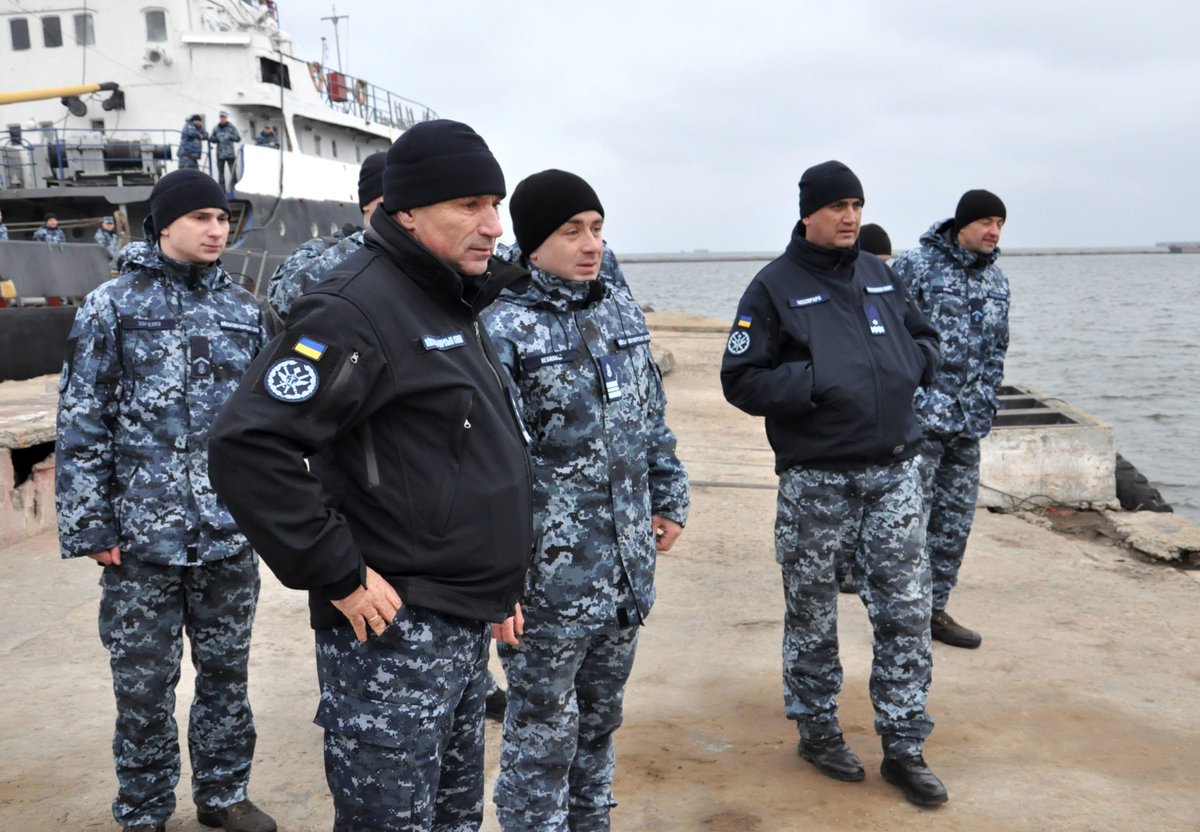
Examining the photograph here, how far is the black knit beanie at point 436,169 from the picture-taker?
2.30 meters

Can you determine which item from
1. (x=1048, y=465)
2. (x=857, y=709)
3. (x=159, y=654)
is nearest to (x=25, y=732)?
(x=159, y=654)

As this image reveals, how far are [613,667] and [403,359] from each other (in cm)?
121

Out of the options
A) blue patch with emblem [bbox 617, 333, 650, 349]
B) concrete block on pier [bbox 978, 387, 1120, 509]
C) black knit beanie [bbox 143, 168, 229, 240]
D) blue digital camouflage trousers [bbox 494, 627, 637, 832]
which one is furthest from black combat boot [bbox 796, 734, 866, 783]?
concrete block on pier [bbox 978, 387, 1120, 509]

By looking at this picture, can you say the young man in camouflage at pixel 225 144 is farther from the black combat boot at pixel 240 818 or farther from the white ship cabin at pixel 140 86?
the black combat boot at pixel 240 818

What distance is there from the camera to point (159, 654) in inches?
127

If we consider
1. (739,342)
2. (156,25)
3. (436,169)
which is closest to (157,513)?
(436,169)

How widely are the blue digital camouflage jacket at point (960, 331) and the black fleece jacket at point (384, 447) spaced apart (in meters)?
3.14

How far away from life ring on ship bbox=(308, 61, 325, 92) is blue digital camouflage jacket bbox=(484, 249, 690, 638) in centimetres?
1910

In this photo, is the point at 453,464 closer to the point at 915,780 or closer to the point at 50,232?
the point at 915,780

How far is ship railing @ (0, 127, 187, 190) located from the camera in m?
17.9

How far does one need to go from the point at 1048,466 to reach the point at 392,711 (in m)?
7.06

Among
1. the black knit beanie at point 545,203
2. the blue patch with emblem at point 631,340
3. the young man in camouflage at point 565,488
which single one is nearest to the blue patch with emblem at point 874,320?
the blue patch with emblem at point 631,340

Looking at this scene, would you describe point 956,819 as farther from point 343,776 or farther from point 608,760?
point 343,776

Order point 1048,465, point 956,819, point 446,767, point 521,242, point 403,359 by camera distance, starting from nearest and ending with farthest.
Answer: point 403,359
point 446,767
point 521,242
point 956,819
point 1048,465
